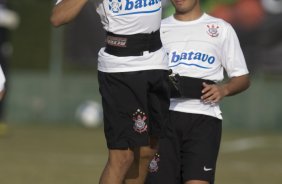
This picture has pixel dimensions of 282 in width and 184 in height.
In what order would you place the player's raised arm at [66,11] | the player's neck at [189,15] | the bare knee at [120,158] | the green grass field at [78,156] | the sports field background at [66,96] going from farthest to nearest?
the sports field background at [66,96], the green grass field at [78,156], the player's neck at [189,15], the bare knee at [120,158], the player's raised arm at [66,11]

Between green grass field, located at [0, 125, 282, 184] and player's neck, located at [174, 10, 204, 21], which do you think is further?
green grass field, located at [0, 125, 282, 184]

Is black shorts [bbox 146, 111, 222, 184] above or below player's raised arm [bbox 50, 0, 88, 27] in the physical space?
below

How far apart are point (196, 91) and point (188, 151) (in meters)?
0.47

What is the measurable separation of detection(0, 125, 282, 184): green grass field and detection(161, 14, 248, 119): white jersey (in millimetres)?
3914

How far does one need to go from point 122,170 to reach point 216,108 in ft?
4.67

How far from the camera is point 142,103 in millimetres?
6867

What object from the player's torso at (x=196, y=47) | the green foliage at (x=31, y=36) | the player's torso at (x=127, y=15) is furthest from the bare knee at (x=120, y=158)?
the green foliage at (x=31, y=36)

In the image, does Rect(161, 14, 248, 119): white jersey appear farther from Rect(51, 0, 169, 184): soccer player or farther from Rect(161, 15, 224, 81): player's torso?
Rect(51, 0, 169, 184): soccer player

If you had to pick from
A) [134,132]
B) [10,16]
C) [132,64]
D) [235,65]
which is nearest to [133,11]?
[132,64]

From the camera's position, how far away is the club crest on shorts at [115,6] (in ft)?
22.6

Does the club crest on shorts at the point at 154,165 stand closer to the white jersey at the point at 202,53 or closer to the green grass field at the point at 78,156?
the white jersey at the point at 202,53

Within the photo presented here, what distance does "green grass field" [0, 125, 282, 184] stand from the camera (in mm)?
12281

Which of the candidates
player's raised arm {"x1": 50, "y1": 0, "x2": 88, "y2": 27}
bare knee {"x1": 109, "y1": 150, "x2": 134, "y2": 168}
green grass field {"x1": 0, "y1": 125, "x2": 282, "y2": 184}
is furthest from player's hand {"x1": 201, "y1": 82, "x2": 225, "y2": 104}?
green grass field {"x1": 0, "y1": 125, "x2": 282, "y2": 184}

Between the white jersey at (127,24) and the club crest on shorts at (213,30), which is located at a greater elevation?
the white jersey at (127,24)
